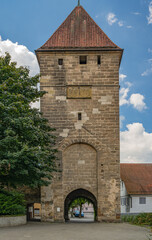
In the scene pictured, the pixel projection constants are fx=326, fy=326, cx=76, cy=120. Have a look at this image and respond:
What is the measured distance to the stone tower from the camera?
2155 centimetres

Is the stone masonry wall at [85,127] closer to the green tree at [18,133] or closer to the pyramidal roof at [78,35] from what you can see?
the pyramidal roof at [78,35]

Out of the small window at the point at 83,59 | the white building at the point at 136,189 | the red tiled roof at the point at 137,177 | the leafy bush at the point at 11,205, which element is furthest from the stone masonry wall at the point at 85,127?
the red tiled roof at the point at 137,177

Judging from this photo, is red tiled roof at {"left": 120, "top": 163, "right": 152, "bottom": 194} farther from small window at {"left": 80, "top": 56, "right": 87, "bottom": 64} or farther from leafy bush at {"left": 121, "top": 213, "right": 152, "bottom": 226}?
small window at {"left": 80, "top": 56, "right": 87, "bottom": 64}

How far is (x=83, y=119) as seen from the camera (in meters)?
22.5

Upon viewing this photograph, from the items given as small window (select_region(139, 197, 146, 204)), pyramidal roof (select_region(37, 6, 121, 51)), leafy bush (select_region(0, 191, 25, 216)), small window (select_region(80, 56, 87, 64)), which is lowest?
small window (select_region(139, 197, 146, 204))

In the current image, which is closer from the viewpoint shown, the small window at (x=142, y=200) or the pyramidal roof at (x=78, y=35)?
the pyramidal roof at (x=78, y=35)

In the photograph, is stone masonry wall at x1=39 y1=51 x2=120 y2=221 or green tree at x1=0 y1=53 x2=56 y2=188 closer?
green tree at x1=0 y1=53 x2=56 y2=188

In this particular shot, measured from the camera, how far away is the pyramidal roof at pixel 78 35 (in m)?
24.1

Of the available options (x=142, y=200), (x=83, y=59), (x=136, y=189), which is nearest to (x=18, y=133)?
(x=83, y=59)

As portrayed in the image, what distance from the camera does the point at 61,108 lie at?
896 inches

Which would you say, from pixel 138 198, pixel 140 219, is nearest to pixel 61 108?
pixel 140 219

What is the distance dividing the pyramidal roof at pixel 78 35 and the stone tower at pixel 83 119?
75 millimetres

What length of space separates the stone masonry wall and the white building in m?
15.6

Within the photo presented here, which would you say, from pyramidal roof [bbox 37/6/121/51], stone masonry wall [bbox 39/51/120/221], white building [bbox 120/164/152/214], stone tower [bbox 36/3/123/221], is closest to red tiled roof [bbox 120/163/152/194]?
white building [bbox 120/164/152/214]
